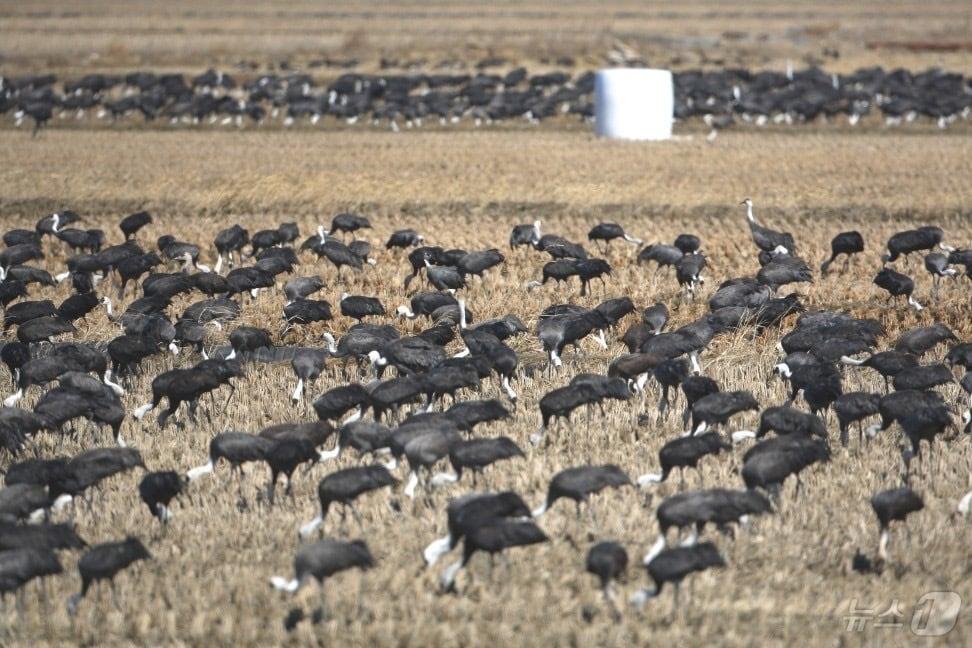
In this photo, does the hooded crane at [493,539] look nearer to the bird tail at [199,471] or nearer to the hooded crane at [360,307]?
the bird tail at [199,471]

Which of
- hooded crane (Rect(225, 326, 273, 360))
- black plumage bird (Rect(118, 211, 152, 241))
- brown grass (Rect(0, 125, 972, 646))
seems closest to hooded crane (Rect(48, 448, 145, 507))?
brown grass (Rect(0, 125, 972, 646))

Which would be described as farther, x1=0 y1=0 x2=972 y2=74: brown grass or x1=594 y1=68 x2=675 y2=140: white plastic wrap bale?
x1=0 y1=0 x2=972 y2=74: brown grass

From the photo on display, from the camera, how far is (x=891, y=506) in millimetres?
9602

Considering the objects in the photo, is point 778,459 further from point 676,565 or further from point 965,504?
point 676,565

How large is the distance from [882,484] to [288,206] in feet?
60.5

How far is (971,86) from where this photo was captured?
48.7 meters

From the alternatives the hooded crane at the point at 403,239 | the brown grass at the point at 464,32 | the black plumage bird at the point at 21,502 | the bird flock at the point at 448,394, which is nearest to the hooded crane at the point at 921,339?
the bird flock at the point at 448,394

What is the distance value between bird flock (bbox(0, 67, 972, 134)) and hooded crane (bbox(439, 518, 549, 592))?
32493 millimetres

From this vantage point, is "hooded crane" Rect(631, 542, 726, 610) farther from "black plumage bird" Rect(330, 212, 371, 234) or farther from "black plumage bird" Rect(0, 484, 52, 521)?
"black plumage bird" Rect(330, 212, 371, 234)

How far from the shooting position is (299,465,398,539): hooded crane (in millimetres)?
10203

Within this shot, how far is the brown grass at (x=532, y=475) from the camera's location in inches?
343

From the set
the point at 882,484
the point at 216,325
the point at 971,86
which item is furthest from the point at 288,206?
the point at 971,86

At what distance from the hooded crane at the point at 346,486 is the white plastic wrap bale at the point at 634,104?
2789 cm

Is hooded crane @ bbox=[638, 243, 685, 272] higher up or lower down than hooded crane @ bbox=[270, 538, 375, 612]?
higher up
